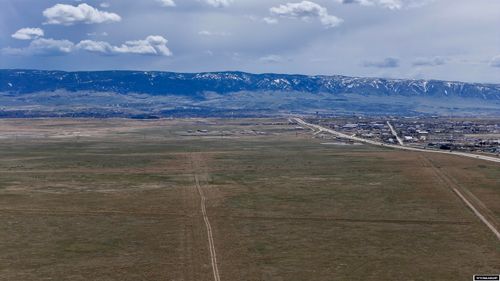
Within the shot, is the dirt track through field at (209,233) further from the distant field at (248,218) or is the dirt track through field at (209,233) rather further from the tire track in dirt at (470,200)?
the tire track in dirt at (470,200)

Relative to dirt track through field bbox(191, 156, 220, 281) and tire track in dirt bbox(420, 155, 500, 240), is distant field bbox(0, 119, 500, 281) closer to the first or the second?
dirt track through field bbox(191, 156, 220, 281)

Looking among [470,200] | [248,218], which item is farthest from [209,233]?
[470,200]

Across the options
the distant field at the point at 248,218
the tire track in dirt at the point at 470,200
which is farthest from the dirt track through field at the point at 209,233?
the tire track in dirt at the point at 470,200

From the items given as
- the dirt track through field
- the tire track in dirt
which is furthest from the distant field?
the tire track in dirt

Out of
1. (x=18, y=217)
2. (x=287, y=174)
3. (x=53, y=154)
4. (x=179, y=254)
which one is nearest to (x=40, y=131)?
(x=53, y=154)

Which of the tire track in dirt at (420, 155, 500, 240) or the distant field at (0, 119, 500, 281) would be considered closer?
the distant field at (0, 119, 500, 281)

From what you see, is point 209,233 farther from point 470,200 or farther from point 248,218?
point 470,200
